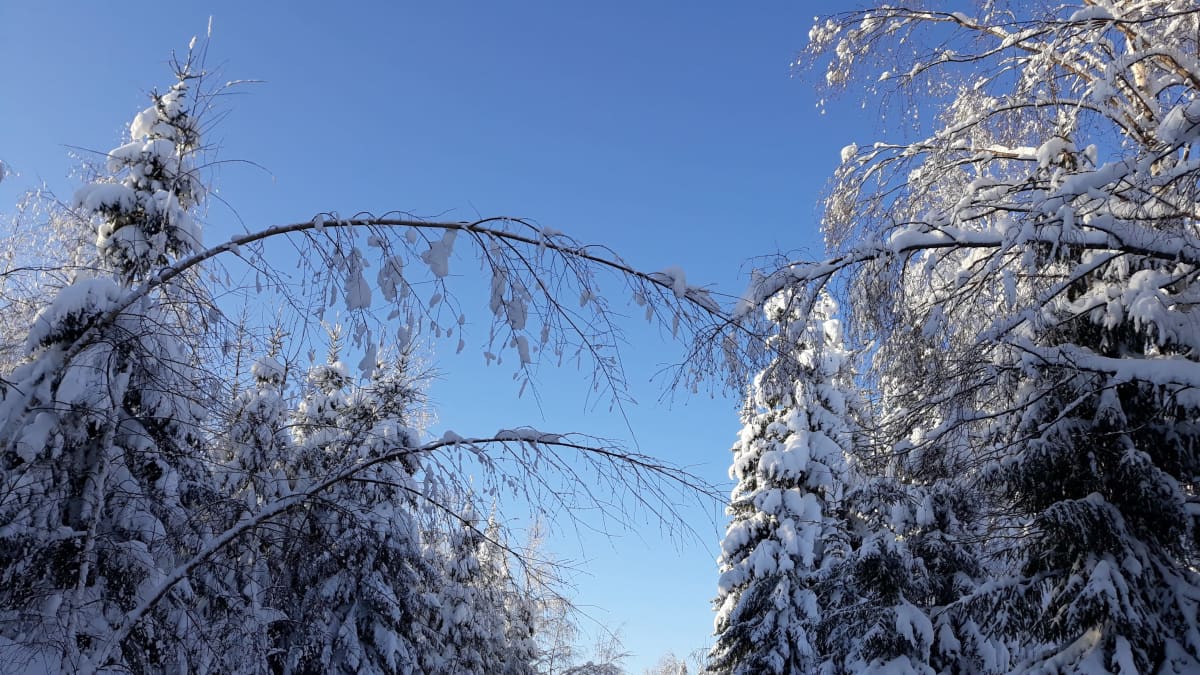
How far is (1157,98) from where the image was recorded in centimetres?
660

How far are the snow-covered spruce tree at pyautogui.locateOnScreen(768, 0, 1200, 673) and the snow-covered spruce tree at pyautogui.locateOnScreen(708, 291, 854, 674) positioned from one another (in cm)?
787

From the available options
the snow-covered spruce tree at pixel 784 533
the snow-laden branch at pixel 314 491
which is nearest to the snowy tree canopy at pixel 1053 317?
the snow-laden branch at pixel 314 491

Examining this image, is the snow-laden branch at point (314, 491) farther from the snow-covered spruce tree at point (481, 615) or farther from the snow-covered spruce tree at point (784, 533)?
the snow-covered spruce tree at point (784, 533)

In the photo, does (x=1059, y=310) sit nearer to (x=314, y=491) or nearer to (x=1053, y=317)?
(x=1053, y=317)

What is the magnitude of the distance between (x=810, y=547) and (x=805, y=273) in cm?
1306

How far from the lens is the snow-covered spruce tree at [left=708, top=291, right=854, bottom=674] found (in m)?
16.7

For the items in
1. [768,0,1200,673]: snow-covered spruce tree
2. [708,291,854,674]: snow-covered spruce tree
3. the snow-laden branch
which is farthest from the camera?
[708,291,854,674]: snow-covered spruce tree

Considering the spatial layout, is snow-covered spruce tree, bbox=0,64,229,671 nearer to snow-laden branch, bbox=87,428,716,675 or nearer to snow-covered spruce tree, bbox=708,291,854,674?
snow-laden branch, bbox=87,428,716,675

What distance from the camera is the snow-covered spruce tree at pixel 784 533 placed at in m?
16.7

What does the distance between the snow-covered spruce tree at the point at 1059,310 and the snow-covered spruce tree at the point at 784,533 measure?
7873 millimetres

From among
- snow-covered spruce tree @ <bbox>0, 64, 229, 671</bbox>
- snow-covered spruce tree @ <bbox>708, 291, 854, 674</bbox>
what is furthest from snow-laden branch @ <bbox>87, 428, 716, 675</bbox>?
snow-covered spruce tree @ <bbox>708, 291, 854, 674</bbox>

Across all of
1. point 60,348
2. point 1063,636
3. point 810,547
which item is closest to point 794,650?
point 810,547

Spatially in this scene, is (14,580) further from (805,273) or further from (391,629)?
(391,629)

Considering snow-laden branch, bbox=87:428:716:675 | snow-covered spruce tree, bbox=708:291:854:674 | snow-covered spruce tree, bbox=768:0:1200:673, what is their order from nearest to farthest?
1. snow-laden branch, bbox=87:428:716:675
2. snow-covered spruce tree, bbox=768:0:1200:673
3. snow-covered spruce tree, bbox=708:291:854:674
